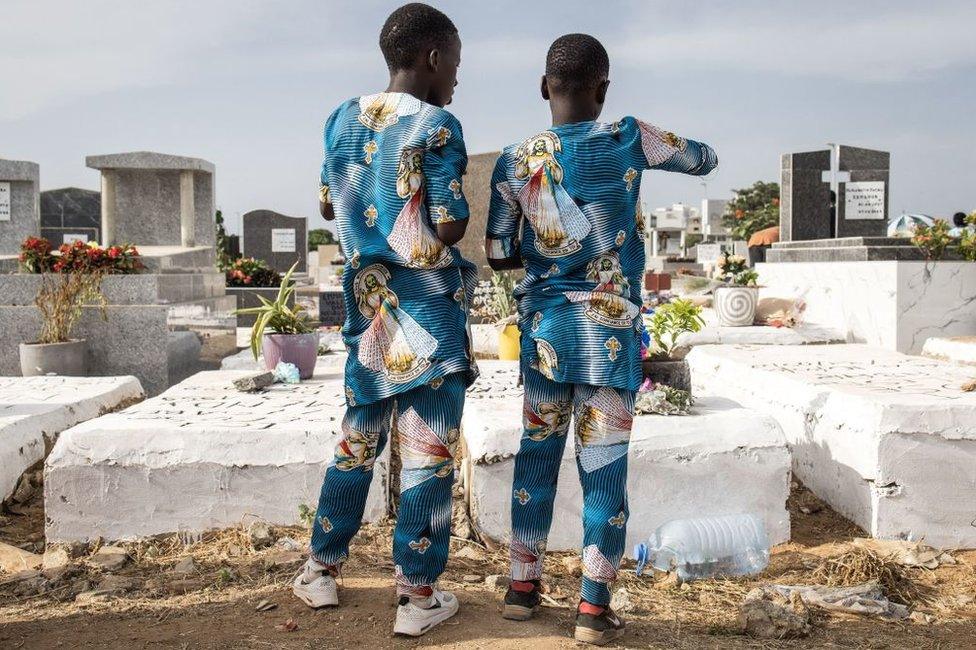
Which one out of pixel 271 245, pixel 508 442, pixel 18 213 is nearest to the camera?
pixel 508 442

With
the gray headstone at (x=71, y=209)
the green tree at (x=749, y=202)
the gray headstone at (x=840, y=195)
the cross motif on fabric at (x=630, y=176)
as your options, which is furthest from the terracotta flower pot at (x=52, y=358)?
the green tree at (x=749, y=202)

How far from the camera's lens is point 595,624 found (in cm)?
253

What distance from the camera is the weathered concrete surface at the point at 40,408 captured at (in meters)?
4.25

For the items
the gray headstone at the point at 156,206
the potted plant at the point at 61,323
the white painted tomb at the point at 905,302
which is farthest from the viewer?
the gray headstone at the point at 156,206

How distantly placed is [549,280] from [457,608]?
1034 millimetres

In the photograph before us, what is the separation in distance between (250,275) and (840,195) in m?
8.95

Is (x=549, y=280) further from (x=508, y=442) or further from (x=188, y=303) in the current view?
(x=188, y=303)

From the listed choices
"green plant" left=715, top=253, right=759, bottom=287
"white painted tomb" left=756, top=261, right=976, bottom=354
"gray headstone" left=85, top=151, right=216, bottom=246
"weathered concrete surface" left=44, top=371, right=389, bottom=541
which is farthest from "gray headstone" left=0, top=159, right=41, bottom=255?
"white painted tomb" left=756, top=261, right=976, bottom=354

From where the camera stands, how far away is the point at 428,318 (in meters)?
2.49

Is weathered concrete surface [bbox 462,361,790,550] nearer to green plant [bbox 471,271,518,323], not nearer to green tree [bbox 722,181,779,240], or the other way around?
green plant [bbox 471,271,518,323]

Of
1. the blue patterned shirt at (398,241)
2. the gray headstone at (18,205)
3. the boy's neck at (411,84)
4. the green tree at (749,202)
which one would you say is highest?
the green tree at (749,202)

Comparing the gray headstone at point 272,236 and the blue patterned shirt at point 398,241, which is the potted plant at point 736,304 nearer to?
the blue patterned shirt at point 398,241

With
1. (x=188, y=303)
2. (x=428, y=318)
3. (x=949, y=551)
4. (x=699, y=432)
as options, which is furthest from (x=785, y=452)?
(x=188, y=303)

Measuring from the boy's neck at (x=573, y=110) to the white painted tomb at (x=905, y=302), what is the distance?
5180 millimetres
